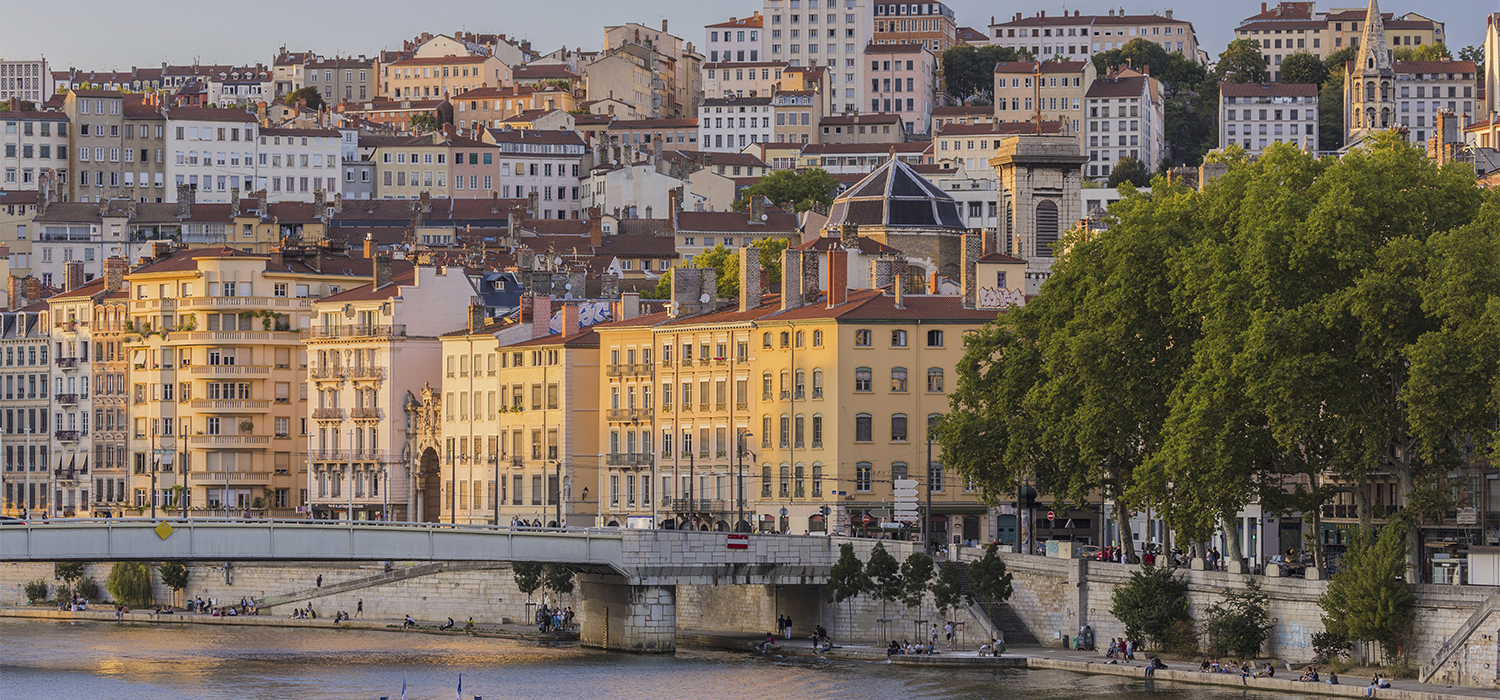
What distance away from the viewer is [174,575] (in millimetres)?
106500

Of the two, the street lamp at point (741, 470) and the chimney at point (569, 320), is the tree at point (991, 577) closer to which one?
the street lamp at point (741, 470)

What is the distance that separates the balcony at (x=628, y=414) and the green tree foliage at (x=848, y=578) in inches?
1018

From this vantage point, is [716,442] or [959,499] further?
[716,442]

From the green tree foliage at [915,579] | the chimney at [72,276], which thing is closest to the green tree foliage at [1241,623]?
the green tree foliage at [915,579]

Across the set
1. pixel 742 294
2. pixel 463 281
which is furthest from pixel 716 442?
pixel 463 281

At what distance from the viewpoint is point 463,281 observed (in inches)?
4771

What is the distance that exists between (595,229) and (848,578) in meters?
99.6

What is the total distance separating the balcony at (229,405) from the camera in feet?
414

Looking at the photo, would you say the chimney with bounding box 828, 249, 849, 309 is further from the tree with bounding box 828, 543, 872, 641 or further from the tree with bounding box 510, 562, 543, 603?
the tree with bounding box 828, 543, 872, 641

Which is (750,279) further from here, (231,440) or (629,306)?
(231,440)

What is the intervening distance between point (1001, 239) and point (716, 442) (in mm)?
36637

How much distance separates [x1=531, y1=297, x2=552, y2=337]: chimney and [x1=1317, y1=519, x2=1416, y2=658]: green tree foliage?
53982 millimetres

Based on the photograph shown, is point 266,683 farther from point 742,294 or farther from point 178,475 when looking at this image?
point 178,475

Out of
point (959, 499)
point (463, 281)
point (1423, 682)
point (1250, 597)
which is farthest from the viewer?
point (463, 281)
